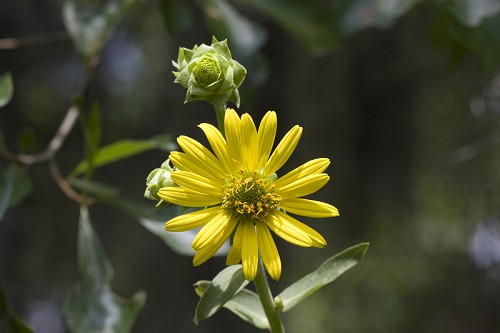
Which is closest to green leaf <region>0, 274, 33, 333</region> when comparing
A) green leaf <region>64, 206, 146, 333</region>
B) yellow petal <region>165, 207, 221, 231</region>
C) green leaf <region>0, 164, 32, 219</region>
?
green leaf <region>64, 206, 146, 333</region>

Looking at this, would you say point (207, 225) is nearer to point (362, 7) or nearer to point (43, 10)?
point (362, 7)

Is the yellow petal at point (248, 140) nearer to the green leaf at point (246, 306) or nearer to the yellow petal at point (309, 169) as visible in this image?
the yellow petal at point (309, 169)

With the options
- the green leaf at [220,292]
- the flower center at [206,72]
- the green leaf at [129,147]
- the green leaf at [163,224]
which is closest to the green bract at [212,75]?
the flower center at [206,72]

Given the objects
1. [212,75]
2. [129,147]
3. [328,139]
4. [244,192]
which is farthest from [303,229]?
[328,139]

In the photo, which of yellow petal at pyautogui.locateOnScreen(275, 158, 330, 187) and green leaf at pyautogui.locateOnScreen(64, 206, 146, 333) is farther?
green leaf at pyautogui.locateOnScreen(64, 206, 146, 333)

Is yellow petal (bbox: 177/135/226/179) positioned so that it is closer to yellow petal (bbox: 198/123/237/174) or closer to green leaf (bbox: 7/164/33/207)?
yellow petal (bbox: 198/123/237/174)

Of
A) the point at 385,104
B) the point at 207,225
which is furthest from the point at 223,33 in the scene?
the point at 385,104
